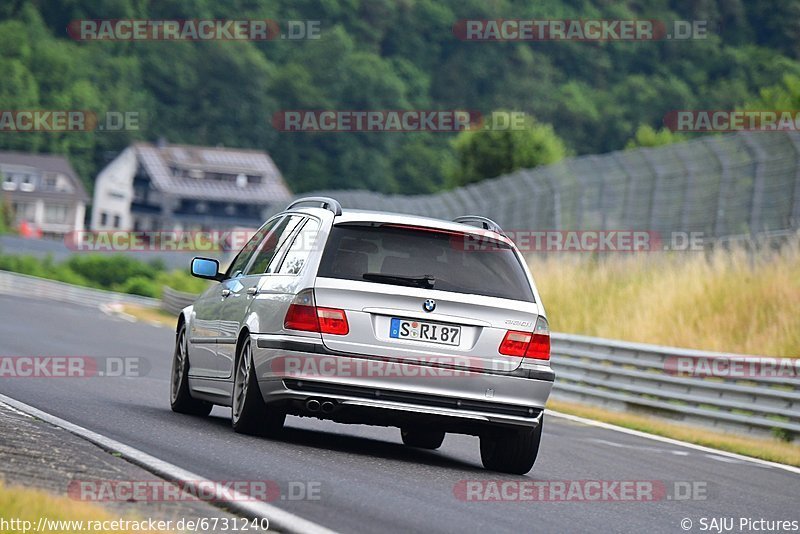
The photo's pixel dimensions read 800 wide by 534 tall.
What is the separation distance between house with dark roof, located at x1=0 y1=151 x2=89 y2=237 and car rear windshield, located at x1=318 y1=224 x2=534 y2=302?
127 metres

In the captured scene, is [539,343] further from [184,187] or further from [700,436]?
[184,187]

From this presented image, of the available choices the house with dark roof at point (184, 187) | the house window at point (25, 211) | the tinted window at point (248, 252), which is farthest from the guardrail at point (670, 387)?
the house window at point (25, 211)

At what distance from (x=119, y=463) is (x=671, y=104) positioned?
453 ft

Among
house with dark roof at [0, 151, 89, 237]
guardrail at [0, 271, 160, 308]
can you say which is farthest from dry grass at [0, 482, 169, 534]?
house with dark roof at [0, 151, 89, 237]

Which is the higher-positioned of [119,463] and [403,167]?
[403,167]

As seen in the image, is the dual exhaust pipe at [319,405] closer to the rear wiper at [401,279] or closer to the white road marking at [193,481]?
the rear wiper at [401,279]

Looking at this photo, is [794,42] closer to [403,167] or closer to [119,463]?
[403,167]

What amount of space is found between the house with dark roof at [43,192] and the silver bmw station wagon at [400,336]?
126973 millimetres

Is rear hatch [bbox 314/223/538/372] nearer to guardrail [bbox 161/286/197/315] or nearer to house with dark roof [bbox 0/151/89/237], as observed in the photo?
guardrail [bbox 161/286/197/315]

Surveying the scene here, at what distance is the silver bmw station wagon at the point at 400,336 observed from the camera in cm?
1055

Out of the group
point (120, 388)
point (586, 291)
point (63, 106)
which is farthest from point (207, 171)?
point (120, 388)

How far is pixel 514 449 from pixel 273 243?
2342 mm

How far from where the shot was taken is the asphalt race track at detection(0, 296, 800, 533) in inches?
334

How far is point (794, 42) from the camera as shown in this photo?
145750 millimetres
